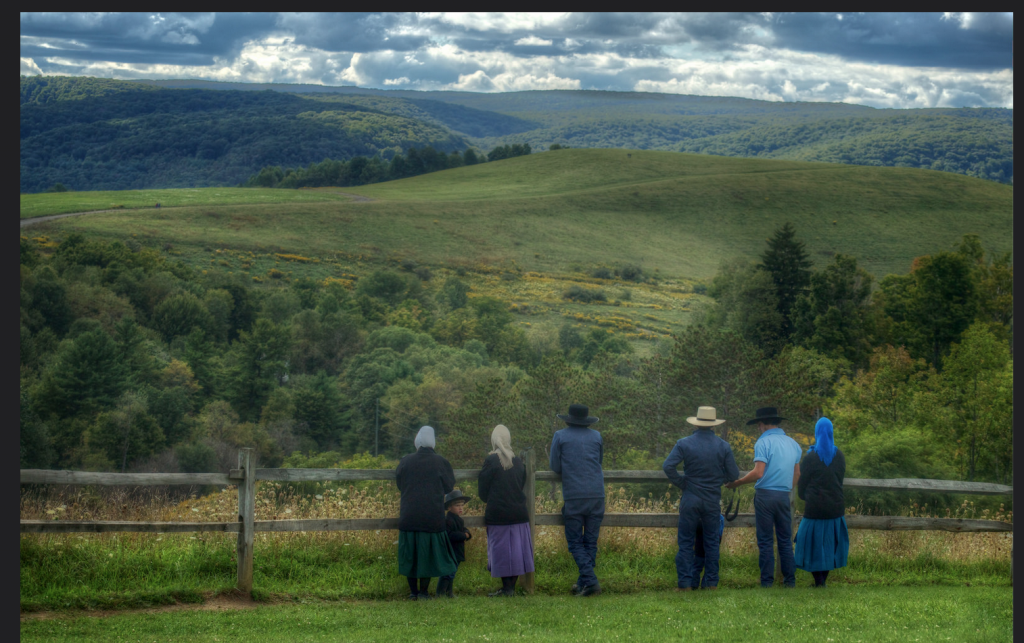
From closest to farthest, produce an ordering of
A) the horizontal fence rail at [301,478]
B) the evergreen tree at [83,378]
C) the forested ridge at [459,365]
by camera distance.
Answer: the horizontal fence rail at [301,478]
the forested ridge at [459,365]
the evergreen tree at [83,378]

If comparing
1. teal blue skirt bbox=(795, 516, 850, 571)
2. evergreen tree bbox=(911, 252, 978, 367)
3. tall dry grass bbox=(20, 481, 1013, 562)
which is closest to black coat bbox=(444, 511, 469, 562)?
tall dry grass bbox=(20, 481, 1013, 562)

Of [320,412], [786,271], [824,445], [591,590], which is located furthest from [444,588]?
[786,271]

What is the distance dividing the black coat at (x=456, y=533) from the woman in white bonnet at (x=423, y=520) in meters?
0.14

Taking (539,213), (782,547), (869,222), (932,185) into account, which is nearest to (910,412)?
(782,547)

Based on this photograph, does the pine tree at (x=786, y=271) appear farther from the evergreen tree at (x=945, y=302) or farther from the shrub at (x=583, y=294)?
the shrub at (x=583, y=294)

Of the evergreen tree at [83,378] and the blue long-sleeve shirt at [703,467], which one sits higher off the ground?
the blue long-sleeve shirt at [703,467]

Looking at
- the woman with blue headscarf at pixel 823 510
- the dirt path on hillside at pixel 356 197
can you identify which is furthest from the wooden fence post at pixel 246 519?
the dirt path on hillside at pixel 356 197

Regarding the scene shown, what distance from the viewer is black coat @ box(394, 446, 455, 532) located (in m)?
7.15

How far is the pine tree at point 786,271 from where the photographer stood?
5325cm

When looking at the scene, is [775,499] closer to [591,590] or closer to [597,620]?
[591,590]

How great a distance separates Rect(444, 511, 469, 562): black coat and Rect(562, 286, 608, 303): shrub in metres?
67.6

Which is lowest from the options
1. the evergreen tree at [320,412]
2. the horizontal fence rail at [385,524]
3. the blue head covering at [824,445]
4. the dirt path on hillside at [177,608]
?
the evergreen tree at [320,412]

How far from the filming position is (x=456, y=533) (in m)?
7.42

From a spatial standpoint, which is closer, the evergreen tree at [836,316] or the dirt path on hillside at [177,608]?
the dirt path on hillside at [177,608]
